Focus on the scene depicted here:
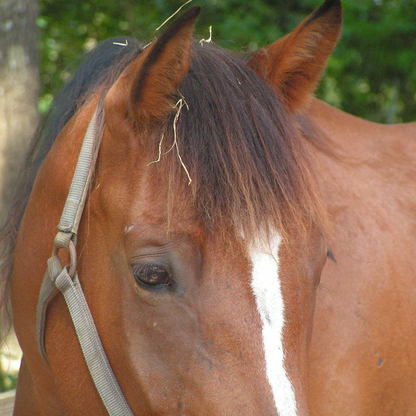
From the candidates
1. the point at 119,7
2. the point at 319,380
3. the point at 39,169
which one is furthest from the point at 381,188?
the point at 119,7

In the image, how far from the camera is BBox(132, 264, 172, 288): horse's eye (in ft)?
4.81

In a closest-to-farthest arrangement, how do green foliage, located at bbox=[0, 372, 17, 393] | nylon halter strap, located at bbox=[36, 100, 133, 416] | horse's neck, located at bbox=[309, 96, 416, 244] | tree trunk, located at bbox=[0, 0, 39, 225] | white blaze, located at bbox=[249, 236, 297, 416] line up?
white blaze, located at bbox=[249, 236, 297, 416]
nylon halter strap, located at bbox=[36, 100, 133, 416]
horse's neck, located at bbox=[309, 96, 416, 244]
tree trunk, located at bbox=[0, 0, 39, 225]
green foliage, located at bbox=[0, 372, 17, 393]

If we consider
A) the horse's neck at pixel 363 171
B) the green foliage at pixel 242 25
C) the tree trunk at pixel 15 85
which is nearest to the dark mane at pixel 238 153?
the horse's neck at pixel 363 171

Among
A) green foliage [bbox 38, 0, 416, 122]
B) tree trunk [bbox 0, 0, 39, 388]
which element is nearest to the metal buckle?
tree trunk [bbox 0, 0, 39, 388]

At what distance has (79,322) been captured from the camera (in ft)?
5.38

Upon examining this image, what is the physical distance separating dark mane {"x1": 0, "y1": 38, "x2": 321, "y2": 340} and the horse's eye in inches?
5.4

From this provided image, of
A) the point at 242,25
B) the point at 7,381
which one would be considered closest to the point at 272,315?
the point at 7,381

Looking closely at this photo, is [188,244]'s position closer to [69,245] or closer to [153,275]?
[153,275]

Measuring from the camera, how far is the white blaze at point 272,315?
53.7 inches

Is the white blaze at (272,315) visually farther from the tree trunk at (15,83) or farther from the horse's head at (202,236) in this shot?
the tree trunk at (15,83)

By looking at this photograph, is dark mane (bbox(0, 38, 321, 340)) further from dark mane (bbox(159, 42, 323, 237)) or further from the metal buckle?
the metal buckle

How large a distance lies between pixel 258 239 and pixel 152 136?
1.14 feet

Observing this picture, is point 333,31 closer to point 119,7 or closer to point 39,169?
point 39,169

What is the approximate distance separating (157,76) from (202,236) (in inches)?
14.3
